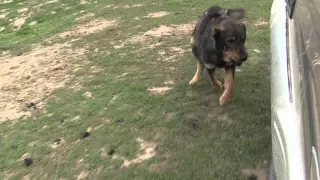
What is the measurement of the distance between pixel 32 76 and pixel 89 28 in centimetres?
284

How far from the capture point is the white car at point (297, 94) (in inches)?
67.6

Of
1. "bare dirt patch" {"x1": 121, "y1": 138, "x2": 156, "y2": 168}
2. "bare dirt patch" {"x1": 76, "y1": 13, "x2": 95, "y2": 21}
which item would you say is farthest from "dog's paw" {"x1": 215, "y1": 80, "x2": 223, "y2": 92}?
"bare dirt patch" {"x1": 76, "y1": 13, "x2": 95, "y2": 21}

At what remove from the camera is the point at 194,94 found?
4.87 metres

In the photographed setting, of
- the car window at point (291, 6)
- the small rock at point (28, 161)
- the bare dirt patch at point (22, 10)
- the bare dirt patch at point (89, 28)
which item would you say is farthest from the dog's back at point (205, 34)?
the bare dirt patch at point (22, 10)

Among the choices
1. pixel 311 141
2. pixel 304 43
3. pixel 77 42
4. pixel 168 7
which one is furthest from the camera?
pixel 168 7

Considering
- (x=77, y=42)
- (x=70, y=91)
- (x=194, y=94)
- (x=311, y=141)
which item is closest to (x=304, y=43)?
(x=311, y=141)

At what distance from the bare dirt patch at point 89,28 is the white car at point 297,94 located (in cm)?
625

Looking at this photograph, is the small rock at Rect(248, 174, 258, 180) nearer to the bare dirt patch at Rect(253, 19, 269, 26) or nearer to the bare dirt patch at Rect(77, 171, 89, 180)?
the bare dirt patch at Rect(77, 171, 89, 180)

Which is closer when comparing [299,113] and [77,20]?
[299,113]

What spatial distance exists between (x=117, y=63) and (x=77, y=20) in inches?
166

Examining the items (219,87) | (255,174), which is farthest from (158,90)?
(255,174)

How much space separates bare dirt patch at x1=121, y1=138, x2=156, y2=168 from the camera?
370 cm

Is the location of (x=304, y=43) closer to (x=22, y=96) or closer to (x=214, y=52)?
(x=214, y=52)

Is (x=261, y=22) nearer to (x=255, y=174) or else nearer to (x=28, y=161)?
(x=255, y=174)
